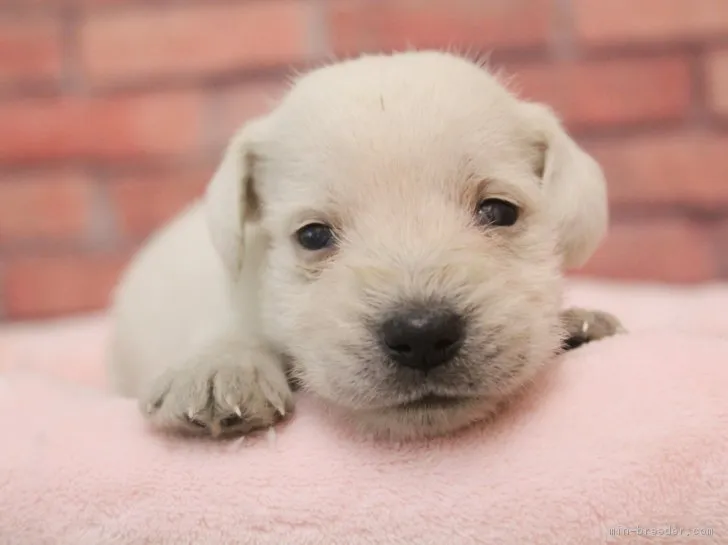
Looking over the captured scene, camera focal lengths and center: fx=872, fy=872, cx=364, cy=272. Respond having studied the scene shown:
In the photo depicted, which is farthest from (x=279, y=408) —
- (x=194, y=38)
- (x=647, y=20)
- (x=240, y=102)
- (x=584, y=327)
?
(x=647, y=20)

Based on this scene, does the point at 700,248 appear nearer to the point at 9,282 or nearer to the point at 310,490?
the point at 310,490

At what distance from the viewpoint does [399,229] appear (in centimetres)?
116

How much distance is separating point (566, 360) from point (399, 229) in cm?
30

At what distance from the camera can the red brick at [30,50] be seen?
2.70m

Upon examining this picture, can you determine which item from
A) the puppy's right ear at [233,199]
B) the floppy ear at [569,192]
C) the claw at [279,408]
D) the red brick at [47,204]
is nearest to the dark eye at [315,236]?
the puppy's right ear at [233,199]

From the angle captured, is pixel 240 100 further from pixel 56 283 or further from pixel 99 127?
pixel 56 283

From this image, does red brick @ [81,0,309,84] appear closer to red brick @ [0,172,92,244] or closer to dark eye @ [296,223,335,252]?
red brick @ [0,172,92,244]

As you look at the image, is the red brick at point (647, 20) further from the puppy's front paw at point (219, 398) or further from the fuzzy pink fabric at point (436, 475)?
the puppy's front paw at point (219, 398)

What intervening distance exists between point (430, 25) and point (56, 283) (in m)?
1.42

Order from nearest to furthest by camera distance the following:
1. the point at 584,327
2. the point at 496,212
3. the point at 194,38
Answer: the point at 496,212 < the point at 584,327 < the point at 194,38

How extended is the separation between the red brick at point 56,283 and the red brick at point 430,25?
1.01m

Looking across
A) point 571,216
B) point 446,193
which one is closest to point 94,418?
point 446,193

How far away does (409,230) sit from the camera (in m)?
1.16

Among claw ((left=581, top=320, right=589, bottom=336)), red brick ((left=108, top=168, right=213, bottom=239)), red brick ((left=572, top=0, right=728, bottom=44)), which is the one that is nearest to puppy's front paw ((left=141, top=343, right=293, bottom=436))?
claw ((left=581, top=320, right=589, bottom=336))
